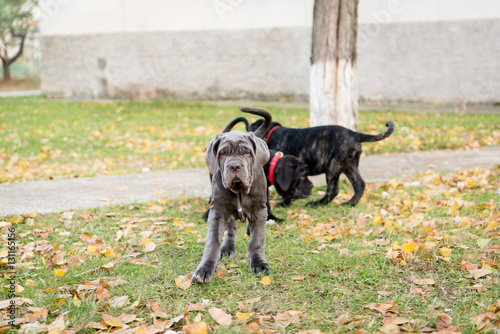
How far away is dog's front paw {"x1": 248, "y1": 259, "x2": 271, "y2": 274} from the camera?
3.45 m

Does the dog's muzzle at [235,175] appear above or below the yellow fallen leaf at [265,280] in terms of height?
above

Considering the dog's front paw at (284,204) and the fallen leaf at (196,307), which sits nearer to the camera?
the fallen leaf at (196,307)

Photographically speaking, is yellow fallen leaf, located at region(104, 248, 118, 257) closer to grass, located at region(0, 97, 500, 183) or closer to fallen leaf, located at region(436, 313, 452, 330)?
fallen leaf, located at region(436, 313, 452, 330)

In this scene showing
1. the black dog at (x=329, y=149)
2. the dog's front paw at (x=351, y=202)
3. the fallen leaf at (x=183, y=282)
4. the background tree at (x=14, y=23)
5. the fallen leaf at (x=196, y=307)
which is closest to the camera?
the fallen leaf at (x=196, y=307)

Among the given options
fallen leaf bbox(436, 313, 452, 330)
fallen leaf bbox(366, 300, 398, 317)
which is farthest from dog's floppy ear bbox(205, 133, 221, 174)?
fallen leaf bbox(436, 313, 452, 330)

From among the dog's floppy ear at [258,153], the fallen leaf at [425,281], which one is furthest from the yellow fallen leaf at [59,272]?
the fallen leaf at [425,281]

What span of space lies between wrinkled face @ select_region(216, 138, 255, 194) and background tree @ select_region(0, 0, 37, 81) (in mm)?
31653

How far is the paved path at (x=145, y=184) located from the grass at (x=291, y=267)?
38 centimetres

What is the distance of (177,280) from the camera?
3.22 metres

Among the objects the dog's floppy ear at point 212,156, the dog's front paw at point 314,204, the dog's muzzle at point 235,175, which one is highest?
the dog's floppy ear at point 212,156

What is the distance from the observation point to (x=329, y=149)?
5.09 metres

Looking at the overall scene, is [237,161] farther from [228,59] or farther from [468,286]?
[228,59]

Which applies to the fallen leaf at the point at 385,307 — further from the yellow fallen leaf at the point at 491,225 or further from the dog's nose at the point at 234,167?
the yellow fallen leaf at the point at 491,225

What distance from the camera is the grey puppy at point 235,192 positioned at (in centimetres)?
326
